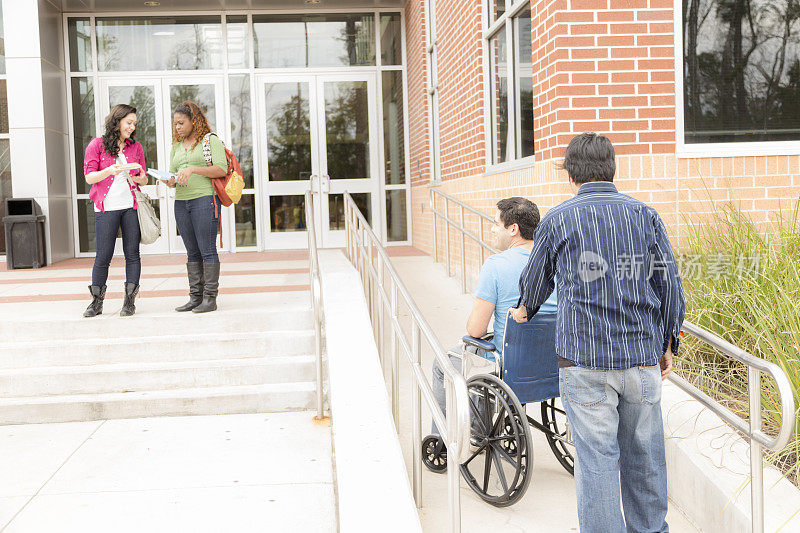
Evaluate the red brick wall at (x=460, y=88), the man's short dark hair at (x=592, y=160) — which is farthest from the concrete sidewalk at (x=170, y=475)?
the red brick wall at (x=460, y=88)

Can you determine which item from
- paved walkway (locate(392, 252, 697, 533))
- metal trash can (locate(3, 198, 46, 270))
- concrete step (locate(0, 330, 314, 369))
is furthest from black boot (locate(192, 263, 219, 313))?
metal trash can (locate(3, 198, 46, 270))

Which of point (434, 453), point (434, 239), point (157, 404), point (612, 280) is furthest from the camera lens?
point (434, 239)

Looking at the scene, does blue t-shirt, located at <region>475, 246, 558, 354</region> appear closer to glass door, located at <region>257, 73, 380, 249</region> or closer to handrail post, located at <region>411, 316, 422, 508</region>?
handrail post, located at <region>411, 316, 422, 508</region>

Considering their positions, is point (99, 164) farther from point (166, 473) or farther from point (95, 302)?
point (166, 473)

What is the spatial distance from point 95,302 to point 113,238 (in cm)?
57

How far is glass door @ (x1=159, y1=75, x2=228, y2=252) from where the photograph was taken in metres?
13.9

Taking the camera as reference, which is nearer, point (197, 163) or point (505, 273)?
point (505, 273)

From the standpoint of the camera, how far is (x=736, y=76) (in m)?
5.95

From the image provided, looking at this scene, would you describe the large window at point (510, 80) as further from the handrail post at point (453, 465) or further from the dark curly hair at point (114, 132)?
the handrail post at point (453, 465)

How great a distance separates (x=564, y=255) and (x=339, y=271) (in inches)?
162

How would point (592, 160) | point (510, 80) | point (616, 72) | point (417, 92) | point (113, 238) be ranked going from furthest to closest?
point (417, 92)
point (510, 80)
point (113, 238)
point (616, 72)
point (592, 160)

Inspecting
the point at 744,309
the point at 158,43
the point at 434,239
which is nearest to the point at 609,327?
the point at 744,309

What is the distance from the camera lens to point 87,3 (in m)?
13.2

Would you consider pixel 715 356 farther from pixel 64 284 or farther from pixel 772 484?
pixel 64 284
